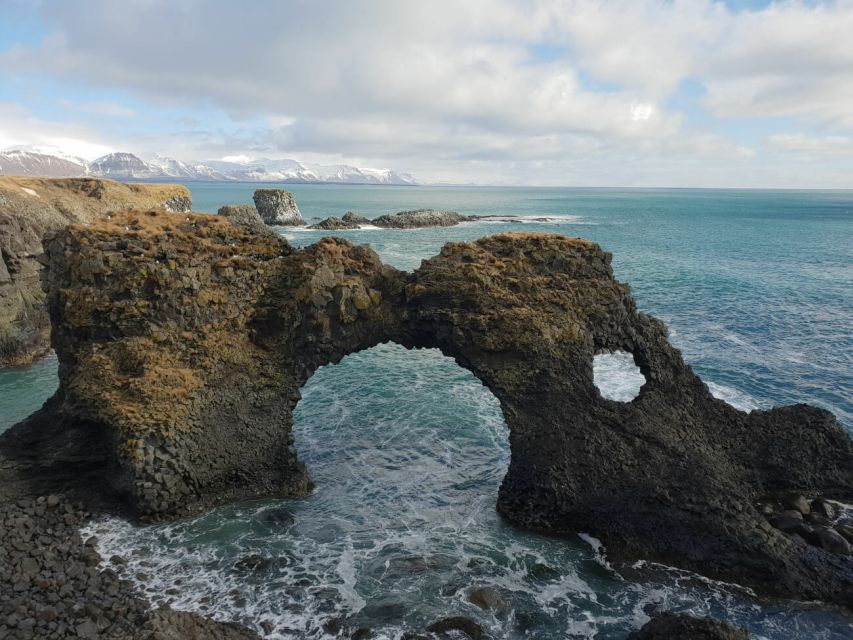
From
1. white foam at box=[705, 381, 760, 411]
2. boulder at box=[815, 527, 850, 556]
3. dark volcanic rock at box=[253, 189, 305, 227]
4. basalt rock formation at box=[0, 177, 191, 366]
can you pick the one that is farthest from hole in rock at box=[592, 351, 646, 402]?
dark volcanic rock at box=[253, 189, 305, 227]

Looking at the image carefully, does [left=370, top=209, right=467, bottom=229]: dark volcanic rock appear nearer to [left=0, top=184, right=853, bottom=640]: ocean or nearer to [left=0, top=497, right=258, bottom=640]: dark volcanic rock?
[left=0, top=184, right=853, bottom=640]: ocean

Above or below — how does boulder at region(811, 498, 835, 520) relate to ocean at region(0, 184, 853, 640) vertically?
above

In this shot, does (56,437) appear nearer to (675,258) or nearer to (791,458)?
(791,458)

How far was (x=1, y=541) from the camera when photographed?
709 inches

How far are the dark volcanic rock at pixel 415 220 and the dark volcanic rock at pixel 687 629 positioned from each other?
350 feet

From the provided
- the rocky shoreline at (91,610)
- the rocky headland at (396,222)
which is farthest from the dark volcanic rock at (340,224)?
the rocky shoreline at (91,610)

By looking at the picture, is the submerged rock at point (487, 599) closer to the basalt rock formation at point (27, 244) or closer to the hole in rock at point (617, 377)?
the hole in rock at point (617, 377)

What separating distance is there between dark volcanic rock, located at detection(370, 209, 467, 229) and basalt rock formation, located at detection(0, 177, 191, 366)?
6398 cm

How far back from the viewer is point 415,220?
12138 cm

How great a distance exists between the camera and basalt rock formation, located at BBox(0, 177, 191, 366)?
126 feet

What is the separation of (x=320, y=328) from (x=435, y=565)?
10.7 m

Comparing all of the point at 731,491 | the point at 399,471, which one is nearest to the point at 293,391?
the point at 399,471

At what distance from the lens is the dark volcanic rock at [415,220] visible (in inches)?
4692

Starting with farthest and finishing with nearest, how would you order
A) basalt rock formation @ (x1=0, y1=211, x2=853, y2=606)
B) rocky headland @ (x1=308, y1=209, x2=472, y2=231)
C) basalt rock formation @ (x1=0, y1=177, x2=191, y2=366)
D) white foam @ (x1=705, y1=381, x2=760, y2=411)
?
rocky headland @ (x1=308, y1=209, x2=472, y2=231), basalt rock formation @ (x1=0, y1=177, x2=191, y2=366), white foam @ (x1=705, y1=381, x2=760, y2=411), basalt rock formation @ (x1=0, y1=211, x2=853, y2=606)
